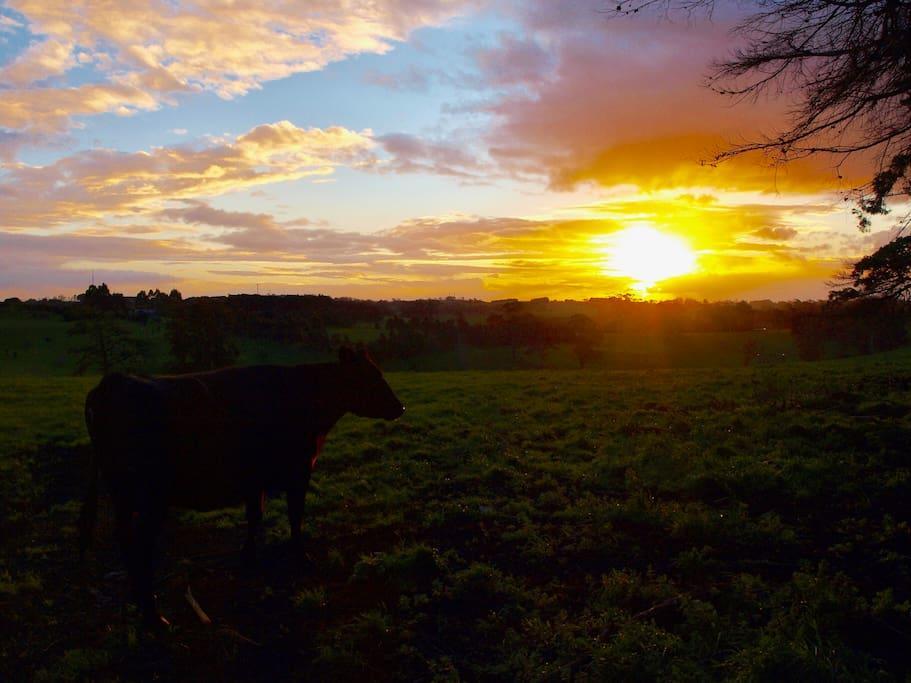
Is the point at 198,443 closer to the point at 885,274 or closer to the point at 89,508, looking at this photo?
the point at 89,508

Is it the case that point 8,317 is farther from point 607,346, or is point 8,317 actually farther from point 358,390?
point 358,390

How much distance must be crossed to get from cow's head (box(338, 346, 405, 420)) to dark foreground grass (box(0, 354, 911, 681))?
1.35 metres

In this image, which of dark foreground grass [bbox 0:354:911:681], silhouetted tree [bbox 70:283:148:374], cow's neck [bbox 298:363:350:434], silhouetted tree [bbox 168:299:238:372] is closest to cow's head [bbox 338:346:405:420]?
cow's neck [bbox 298:363:350:434]

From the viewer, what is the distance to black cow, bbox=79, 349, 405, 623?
6445 mm

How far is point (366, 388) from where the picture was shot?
10.3m

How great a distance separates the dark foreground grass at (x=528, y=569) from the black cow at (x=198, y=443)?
79cm

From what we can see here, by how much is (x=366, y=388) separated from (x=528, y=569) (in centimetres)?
409

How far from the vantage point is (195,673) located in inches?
210

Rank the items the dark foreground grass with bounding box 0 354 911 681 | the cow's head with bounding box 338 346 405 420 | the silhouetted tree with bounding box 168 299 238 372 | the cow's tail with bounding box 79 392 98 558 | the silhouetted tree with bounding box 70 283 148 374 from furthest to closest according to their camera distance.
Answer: the silhouetted tree with bounding box 70 283 148 374 < the silhouetted tree with bounding box 168 299 238 372 < the cow's head with bounding box 338 346 405 420 < the cow's tail with bounding box 79 392 98 558 < the dark foreground grass with bounding box 0 354 911 681

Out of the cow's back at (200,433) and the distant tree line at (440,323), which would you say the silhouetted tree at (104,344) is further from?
the cow's back at (200,433)

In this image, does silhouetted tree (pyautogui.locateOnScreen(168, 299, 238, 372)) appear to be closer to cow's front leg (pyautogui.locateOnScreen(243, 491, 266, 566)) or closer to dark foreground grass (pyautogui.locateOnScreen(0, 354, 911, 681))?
dark foreground grass (pyautogui.locateOnScreen(0, 354, 911, 681))

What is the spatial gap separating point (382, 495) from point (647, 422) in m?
7.67

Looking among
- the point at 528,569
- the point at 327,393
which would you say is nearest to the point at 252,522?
the point at 327,393

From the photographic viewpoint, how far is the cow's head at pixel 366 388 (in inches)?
397
